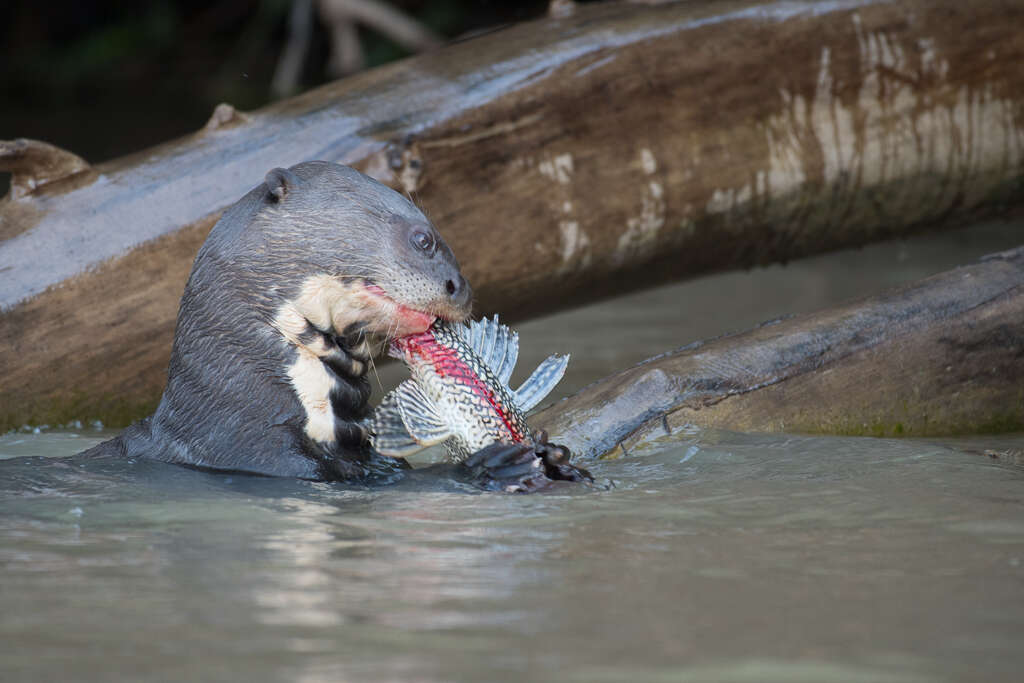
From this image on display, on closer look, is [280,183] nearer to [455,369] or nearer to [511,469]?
[455,369]

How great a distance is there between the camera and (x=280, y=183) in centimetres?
256

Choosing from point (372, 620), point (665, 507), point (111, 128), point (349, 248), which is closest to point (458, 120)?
point (349, 248)

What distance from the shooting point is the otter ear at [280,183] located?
8.36 feet

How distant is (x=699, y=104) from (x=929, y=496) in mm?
1640

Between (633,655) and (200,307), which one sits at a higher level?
(200,307)

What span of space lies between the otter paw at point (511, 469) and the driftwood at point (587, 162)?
1098mm

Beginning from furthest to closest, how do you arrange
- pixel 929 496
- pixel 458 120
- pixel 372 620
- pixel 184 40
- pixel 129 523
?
pixel 184 40 < pixel 458 120 < pixel 929 496 < pixel 129 523 < pixel 372 620

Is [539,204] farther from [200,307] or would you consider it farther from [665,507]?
[665,507]

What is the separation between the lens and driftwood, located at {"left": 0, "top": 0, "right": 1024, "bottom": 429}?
10.4 ft

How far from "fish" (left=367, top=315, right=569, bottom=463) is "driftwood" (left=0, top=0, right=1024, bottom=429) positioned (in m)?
0.87

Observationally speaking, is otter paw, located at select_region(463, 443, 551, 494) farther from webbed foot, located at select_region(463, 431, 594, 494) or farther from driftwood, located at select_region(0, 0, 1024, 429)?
driftwood, located at select_region(0, 0, 1024, 429)

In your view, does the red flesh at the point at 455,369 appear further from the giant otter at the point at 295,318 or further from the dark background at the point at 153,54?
the dark background at the point at 153,54

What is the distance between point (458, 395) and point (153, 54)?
10735 mm

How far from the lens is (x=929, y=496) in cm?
224
